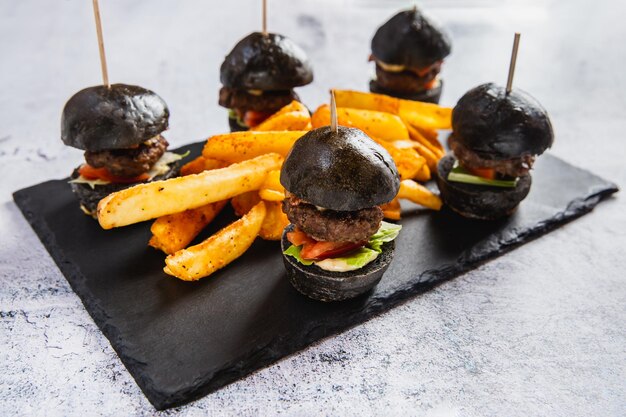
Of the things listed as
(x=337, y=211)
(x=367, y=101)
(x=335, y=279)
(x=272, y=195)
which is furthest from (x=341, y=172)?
(x=367, y=101)

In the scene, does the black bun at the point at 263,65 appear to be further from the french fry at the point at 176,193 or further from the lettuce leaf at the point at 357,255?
the lettuce leaf at the point at 357,255

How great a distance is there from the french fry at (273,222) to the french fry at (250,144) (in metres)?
0.41

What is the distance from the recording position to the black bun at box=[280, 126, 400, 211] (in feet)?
10.9

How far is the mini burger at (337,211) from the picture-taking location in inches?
131

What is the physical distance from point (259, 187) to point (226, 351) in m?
1.20

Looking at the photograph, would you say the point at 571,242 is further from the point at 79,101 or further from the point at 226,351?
the point at 79,101

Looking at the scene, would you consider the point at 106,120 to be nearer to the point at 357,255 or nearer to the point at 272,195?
the point at 272,195

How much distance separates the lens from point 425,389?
130 inches

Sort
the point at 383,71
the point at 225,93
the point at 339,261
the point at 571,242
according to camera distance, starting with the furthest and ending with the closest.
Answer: the point at 383,71 < the point at 225,93 < the point at 571,242 < the point at 339,261

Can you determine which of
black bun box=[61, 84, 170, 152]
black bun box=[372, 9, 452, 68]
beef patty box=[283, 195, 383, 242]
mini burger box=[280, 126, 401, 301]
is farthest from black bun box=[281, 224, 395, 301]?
black bun box=[372, 9, 452, 68]

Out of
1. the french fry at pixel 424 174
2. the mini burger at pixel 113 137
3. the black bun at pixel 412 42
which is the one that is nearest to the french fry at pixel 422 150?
the french fry at pixel 424 174

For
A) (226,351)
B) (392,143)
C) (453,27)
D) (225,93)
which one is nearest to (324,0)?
(453,27)

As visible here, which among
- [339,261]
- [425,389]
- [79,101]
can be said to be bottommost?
[425,389]

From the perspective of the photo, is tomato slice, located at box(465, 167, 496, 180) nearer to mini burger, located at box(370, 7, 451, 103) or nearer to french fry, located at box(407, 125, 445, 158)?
french fry, located at box(407, 125, 445, 158)
